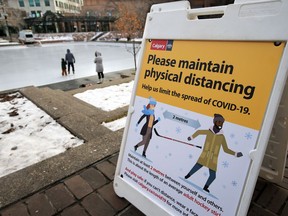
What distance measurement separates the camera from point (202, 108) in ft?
3.35

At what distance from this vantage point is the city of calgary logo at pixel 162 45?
117 cm

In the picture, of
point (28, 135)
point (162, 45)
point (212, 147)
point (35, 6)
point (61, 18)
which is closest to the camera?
point (212, 147)

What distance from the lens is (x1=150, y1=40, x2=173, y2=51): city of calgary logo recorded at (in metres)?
1.17

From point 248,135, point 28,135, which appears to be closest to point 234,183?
point 248,135

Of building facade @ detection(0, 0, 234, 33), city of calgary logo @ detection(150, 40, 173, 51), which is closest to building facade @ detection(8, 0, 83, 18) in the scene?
building facade @ detection(0, 0, 234, 33)

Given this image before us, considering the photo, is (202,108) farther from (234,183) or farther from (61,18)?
(61,18)

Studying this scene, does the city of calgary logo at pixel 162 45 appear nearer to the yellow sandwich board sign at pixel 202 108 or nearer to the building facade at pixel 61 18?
the yellow sandwich board sign at pixel 202 108

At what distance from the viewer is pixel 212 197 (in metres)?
0.96

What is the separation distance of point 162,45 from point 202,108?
1.55 feet

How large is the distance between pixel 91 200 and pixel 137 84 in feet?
3.13

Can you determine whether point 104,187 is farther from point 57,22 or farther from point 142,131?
point 57,22

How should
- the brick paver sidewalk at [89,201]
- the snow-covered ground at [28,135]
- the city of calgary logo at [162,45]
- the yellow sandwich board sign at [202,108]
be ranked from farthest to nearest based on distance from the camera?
the snow-covered ground at [28,135]
the brick paver sidewalk at [89,201]
the city of calgary logo at [162,45]
the yellow sandwich board sign at [202,108]

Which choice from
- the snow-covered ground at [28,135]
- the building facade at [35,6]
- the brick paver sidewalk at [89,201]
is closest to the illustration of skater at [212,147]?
the brick paver sidewalk at [89,201]

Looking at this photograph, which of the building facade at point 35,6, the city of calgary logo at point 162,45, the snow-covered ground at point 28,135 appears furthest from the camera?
the building facade at point 35,6
